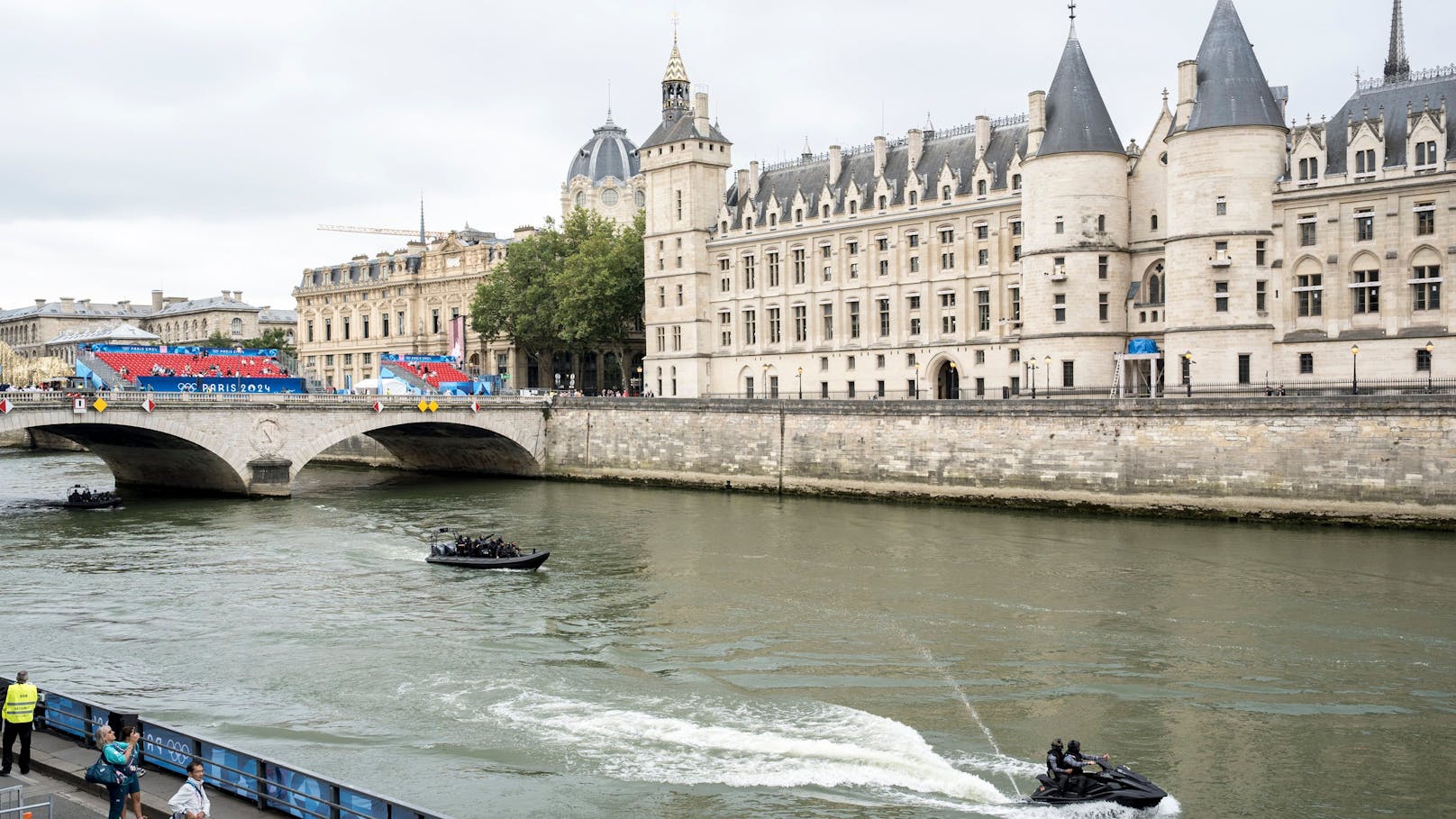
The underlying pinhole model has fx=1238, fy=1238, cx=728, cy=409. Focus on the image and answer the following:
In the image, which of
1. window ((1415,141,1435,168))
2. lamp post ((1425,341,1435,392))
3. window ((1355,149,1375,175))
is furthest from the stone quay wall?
window ((1355,149,1375,175))

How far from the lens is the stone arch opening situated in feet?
182

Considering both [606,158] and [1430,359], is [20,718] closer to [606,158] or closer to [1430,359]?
[1430,359]

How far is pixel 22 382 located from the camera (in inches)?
5143

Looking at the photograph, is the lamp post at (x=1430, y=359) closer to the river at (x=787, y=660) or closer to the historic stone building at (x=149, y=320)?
the river at (x=787, y=660)

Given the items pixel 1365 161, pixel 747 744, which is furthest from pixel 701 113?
pixel 747 744

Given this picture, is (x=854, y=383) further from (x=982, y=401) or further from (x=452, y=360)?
(x=452, y=360)

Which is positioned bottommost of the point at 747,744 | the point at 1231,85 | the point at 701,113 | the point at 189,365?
the point at 747,744

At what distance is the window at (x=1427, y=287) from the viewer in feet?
170

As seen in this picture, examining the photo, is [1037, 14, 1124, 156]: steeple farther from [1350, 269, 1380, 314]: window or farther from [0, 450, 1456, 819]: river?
[0, 450, 1456, 819]: river

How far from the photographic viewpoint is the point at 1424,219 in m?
52.2

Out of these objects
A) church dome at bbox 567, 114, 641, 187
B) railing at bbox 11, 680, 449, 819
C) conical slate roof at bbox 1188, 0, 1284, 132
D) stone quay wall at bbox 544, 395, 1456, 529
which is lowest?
railing at bbox 11, 680, 449, 819

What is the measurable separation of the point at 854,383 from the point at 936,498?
20304 mm

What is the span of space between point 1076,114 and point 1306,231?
12.2 m

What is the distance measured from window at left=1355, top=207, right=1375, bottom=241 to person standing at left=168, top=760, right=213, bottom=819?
2079 inches
